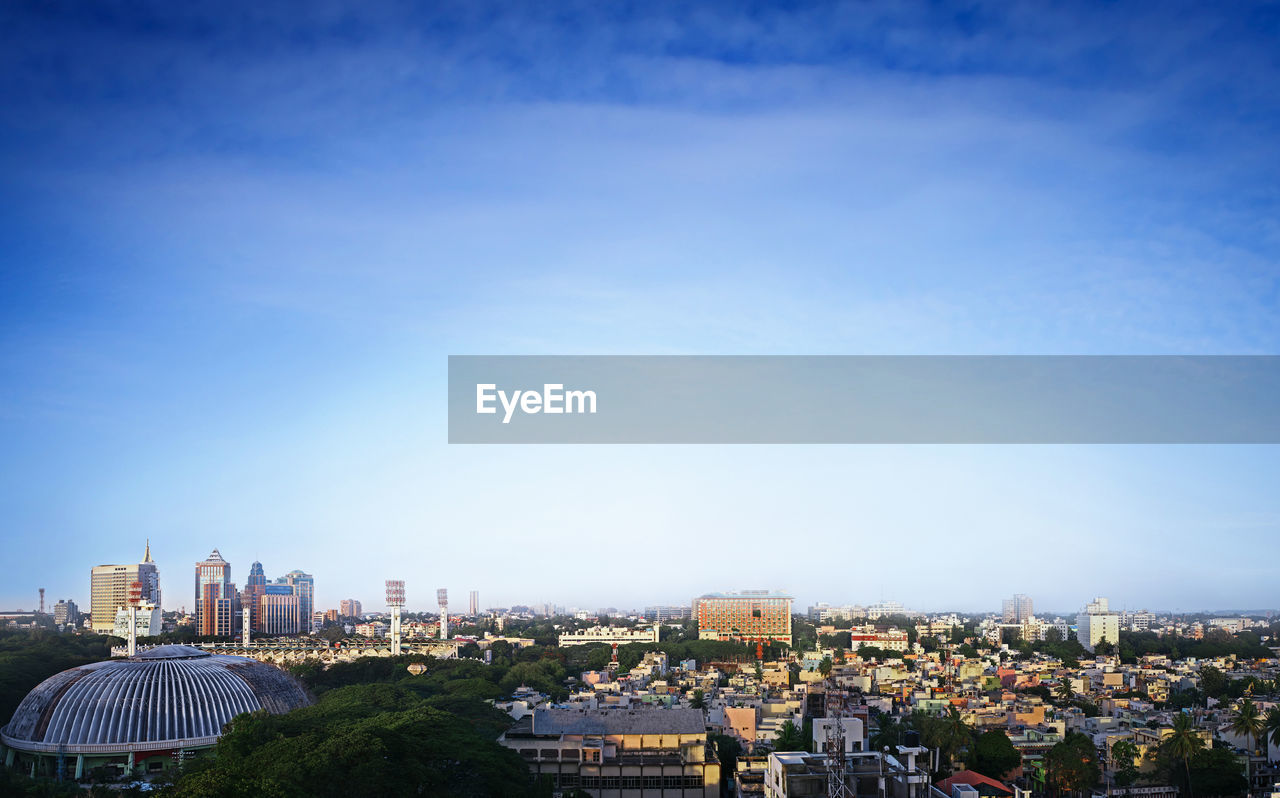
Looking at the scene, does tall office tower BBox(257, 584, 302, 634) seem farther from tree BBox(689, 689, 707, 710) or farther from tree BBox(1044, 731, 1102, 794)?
tree BBox(1044, 731, 1102, 794)

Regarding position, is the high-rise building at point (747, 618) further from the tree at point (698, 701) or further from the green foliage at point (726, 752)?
the green foliage at point (726, 752)

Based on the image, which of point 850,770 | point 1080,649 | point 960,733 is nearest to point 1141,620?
point 1080,649

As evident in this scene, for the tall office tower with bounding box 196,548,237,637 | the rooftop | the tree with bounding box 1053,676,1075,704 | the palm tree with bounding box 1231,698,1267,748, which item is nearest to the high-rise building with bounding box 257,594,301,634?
the tall office tower with bounding box 196,548,237,637

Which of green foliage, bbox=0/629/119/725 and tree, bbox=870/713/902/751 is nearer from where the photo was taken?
tree, bbox=870/713/902/751

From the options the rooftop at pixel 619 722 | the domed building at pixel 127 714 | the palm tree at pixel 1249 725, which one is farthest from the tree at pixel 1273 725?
the domed building at pixel 127 714

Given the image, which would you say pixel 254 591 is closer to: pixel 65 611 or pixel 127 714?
pixel 65 611

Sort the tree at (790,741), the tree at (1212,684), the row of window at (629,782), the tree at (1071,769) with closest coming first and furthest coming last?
the row of window at (629,782), the tree at (1071,769), the tree at (790,741), the tree at (1212,684)
